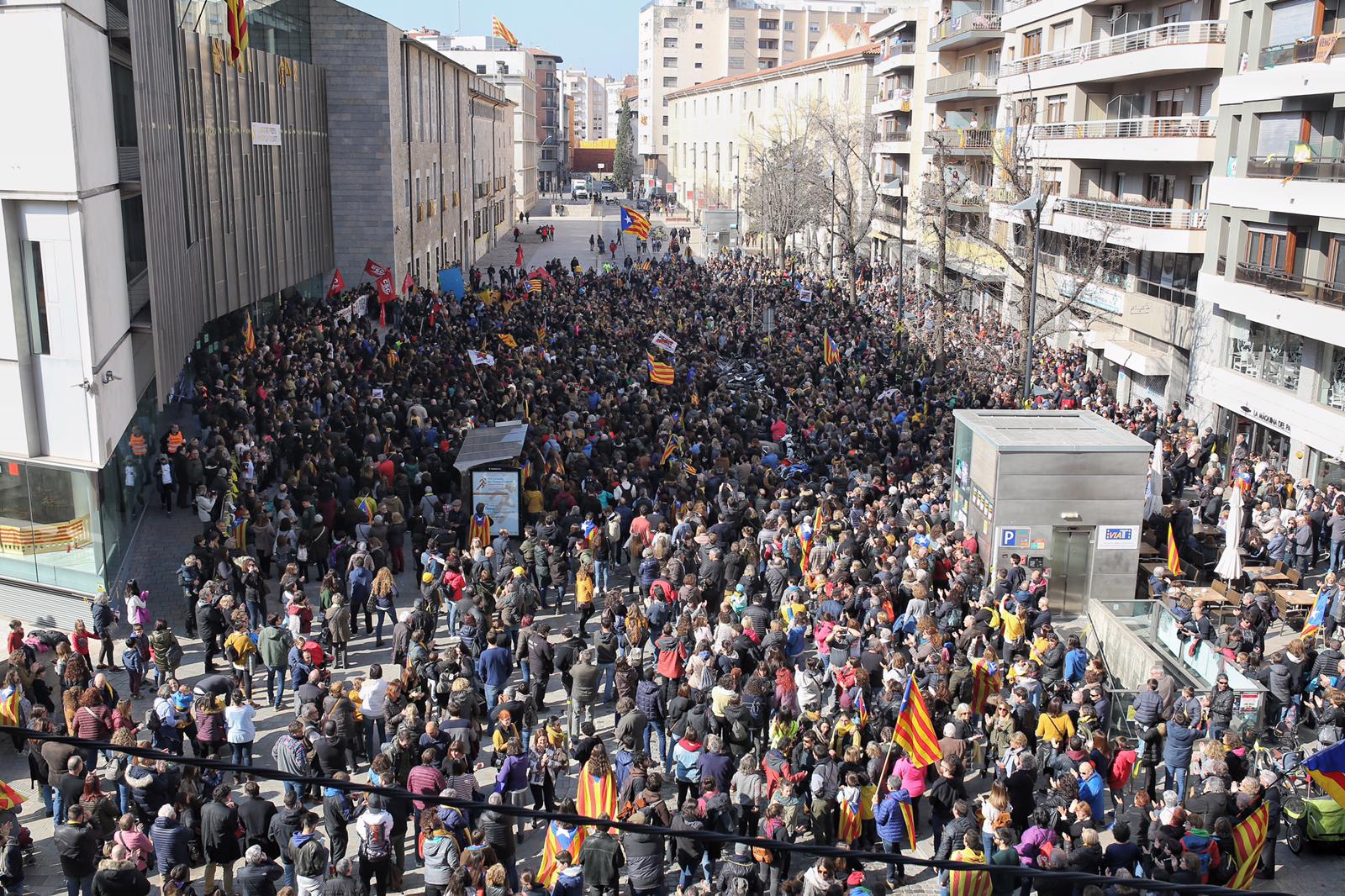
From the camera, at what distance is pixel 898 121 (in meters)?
65.1

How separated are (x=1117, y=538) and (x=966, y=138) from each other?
125 ft

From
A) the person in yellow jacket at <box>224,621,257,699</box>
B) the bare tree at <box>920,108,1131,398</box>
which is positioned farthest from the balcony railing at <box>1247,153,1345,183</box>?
the person in yellow jacket at <box>224,621,257,699</box>

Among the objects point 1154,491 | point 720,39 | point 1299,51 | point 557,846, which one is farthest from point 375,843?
point 720,39

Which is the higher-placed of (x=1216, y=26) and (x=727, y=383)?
(x=1216, y=26)

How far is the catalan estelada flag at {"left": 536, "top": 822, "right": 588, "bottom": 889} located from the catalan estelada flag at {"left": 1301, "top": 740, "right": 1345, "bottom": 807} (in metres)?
6.66

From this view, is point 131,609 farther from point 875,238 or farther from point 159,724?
point 875,238

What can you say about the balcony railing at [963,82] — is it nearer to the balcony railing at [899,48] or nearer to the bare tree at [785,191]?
the balcony railing at [899,48]

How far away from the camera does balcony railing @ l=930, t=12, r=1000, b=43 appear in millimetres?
49500

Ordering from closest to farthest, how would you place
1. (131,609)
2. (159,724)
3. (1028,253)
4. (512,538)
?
1. (159,724)
2. (131,609)
3. (512,538)
4. (1028,253)

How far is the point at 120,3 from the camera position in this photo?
59.1 ft

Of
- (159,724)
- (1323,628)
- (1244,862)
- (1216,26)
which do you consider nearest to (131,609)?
(159,724)

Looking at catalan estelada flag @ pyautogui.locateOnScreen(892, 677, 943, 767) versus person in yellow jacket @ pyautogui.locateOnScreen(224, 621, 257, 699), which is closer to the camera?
catalan estelada flag @ pyautogui.locateOnScreen(892, 677, 943, 767)

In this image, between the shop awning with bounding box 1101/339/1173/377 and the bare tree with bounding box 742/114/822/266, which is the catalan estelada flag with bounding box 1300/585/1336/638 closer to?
the shop awning with bounding box 1101/339/1173/377

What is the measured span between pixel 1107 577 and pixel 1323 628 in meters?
2.95
